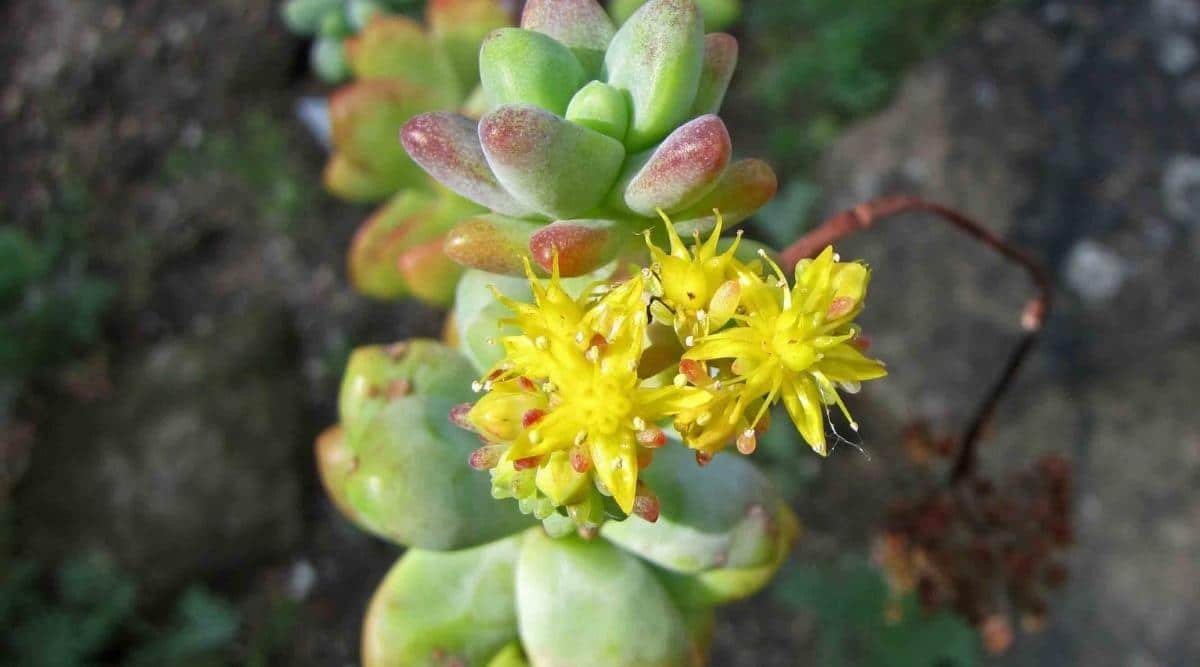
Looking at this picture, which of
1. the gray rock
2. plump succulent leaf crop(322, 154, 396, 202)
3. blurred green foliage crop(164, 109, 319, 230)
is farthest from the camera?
blurred green foliage crop(164, 109, 319, 230)

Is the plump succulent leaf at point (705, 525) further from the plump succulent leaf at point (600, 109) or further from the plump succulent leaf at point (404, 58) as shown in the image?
the plump succulent leaf at point (404, 58)

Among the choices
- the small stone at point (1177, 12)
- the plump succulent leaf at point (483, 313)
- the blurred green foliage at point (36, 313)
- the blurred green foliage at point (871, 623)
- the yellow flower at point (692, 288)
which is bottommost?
the blurred green foliage at point (871, 623)

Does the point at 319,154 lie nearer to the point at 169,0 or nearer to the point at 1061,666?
the point at 169,0

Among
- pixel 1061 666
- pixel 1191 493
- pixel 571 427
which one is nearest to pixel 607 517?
pixel 571 427

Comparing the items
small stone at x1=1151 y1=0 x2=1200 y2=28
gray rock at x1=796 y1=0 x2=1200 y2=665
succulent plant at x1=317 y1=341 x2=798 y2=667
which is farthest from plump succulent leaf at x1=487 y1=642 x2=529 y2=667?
small stone at x1=1151 y1=0 x2=1200 y2=28

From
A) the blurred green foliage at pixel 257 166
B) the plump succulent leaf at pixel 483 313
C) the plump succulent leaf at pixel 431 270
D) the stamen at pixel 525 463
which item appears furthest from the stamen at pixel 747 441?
→ the blurred green foliage at pixel 257 166

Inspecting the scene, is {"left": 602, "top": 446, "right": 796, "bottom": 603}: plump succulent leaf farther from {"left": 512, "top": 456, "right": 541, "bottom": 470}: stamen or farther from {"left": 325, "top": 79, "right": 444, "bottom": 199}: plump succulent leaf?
{"left": 325, "top": 79, "right": 444, "bottom": 199}: plump succulent leaf

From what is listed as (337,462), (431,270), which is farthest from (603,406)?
(431,270)
